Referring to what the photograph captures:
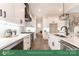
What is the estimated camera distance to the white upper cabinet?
6.95 feet

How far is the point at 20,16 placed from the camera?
2250 mm

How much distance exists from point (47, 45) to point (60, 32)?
31cm

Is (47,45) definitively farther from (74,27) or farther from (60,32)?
(74,27)

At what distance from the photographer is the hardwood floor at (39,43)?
81.6 inches

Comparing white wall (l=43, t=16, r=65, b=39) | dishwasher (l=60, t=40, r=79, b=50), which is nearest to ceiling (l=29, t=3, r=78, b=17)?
white wall (l=43, t=16, r=65, b=39)

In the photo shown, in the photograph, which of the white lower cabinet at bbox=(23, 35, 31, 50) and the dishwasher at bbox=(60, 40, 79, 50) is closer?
the dishwasher at bbox=(60, 40, 79, 50)

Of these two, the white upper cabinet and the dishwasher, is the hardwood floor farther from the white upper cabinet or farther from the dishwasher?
the white upper cabinet

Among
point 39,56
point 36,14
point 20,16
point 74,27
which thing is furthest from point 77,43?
point 20,16

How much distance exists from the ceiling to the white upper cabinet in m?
0.21

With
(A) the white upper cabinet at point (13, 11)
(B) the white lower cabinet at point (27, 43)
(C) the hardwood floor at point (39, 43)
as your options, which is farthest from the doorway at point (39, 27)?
(A) the white upper cabinet at point (13, 11)

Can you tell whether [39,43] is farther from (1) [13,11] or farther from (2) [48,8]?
(1) [13,11]

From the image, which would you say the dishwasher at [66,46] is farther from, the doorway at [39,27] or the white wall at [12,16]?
the white wall at [12,16]

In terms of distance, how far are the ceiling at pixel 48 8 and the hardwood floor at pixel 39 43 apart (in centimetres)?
38

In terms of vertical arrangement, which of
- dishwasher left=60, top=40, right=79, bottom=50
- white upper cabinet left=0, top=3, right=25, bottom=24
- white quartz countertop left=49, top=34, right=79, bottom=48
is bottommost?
dishwasher left=60, top=40, right=79, bottom=50
